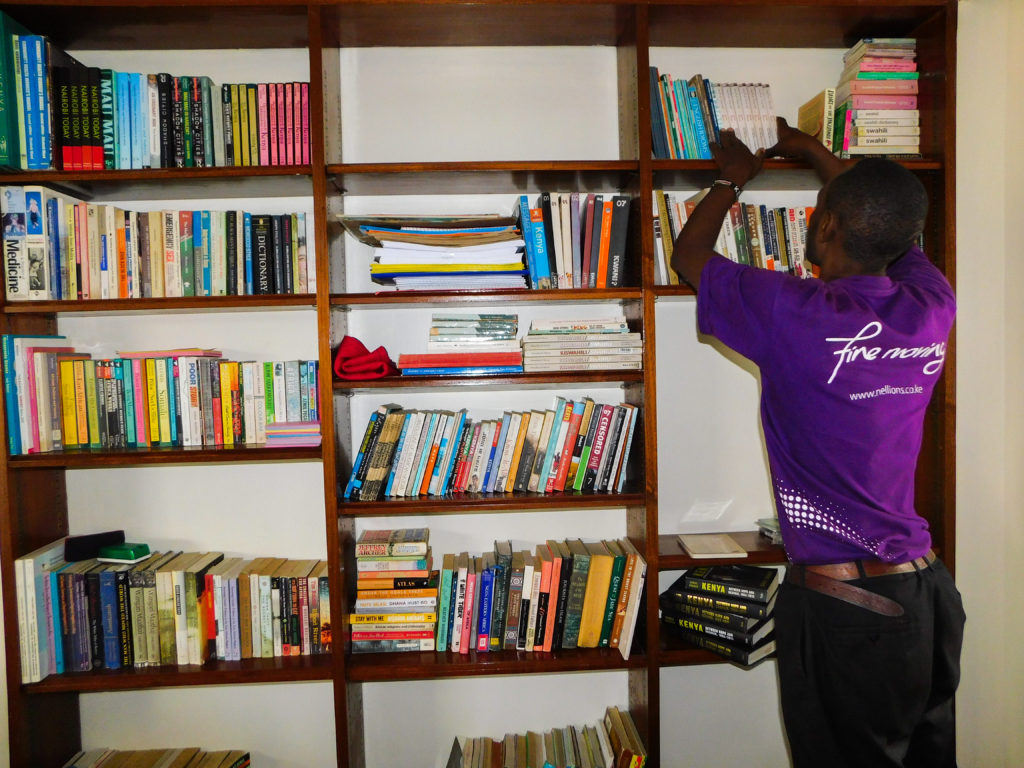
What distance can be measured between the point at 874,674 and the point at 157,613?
1818mm

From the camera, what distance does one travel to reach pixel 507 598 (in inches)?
76.0

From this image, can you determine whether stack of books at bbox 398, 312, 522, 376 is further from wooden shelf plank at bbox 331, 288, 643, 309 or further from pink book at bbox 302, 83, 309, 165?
pink book at bbox 302, 83, 309, 165

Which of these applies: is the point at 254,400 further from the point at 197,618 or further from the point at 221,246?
the point at 197,618

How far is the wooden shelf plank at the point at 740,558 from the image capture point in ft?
6.31

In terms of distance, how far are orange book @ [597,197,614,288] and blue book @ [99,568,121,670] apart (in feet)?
5.25

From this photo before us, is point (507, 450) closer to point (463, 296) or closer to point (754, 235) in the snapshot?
point (463, 296)

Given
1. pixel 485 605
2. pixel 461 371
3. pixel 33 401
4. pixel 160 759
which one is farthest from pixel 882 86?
pixel 160 759

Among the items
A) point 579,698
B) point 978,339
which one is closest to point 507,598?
point 579,698

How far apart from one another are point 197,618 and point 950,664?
189 centimetres

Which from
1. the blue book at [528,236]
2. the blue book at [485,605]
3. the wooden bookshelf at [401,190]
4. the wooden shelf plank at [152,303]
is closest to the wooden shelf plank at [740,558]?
the wooden bookshelf at [401,190]

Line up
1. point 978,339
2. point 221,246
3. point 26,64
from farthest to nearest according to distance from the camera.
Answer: point 978,339, point 221,246, point 26,64

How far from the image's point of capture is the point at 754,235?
1962 mm

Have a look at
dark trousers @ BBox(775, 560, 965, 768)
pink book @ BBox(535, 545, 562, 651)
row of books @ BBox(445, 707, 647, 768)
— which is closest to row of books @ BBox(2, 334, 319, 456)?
pink book @ BBox(535, 545, 562, 651)

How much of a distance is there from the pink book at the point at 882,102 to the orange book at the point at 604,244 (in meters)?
0.78
